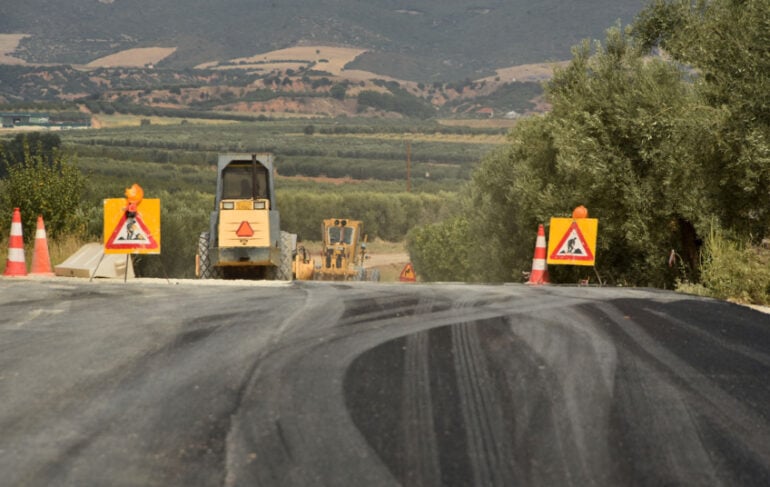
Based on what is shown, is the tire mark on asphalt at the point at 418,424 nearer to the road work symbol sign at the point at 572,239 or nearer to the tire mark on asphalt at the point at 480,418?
the tire mark on asphalt at the point at 480,418

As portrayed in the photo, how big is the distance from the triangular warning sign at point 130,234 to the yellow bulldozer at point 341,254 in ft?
56.6

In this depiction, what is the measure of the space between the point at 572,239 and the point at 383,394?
8.32 meters

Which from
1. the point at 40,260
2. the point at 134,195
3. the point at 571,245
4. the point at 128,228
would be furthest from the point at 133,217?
the point at 571,245

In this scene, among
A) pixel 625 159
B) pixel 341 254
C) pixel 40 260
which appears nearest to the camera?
pixel 40 260

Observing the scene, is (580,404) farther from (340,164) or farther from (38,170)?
(340,164)

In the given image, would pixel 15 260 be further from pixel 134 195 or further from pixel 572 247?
pixel 572 247

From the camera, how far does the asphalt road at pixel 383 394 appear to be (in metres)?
5.53

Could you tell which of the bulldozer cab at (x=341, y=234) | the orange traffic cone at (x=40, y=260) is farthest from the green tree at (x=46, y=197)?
the bulldozer cab at (x=341, y=234)

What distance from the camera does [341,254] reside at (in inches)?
1240

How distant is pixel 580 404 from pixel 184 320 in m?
4.35

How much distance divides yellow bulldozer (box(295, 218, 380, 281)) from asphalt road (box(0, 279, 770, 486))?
20589 mm

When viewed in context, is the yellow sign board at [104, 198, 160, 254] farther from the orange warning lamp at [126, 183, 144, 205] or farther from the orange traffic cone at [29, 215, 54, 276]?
the orange traffic cone at [29, 215, 54, 276]

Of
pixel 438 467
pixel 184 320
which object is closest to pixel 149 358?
pixel 184 320

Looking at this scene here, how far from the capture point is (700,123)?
14.6 meters
